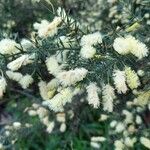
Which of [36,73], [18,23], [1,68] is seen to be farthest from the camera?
[18,23]

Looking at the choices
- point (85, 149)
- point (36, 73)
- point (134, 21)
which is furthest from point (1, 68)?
point (85, 149)

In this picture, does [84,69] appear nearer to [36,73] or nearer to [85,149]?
[36,73]

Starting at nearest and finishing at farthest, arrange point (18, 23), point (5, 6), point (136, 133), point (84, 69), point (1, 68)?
1. point (84, 69)
2. point (1, 68)
3. point (136, 133)
4. point (5, 6)
5. point (18, 23)

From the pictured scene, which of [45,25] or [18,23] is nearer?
[45,25]

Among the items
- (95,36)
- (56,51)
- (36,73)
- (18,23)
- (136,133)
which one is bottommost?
(136,133)

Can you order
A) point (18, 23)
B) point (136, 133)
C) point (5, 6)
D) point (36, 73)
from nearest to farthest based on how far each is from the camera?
point (36, 73)
point (136, 133)
point (5, 6)
point (18, 23)

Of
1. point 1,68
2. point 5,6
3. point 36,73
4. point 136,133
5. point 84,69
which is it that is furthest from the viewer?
point 5,6

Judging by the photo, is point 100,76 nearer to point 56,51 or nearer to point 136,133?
point 56,51

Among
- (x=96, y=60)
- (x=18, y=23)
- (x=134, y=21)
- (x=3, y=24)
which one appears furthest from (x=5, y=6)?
(x=96, y=60)

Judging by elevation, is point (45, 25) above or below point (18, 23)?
above
